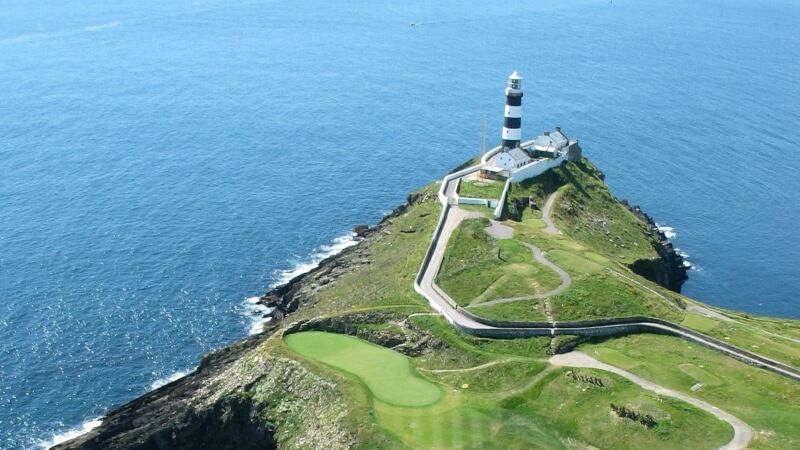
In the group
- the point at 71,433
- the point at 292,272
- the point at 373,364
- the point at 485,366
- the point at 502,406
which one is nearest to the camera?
the point at 502,406

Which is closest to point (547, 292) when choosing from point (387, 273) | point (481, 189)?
point (387, 273)

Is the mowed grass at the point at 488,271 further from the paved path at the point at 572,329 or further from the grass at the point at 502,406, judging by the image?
the grass at the point at 502,406

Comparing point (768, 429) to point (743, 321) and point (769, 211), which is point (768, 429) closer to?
point (743, 321)

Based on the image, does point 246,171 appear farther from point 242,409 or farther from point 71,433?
point 242,409

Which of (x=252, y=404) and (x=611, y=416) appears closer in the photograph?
(x=611, y=416)

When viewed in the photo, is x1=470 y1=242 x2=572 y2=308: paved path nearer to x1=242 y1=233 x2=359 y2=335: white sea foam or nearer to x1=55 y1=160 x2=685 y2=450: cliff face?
x1=55 y1=160 x2=685 y2=450: cliff face

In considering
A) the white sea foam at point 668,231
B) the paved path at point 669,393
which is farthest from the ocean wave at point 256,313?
the white sea foam at point 668,231

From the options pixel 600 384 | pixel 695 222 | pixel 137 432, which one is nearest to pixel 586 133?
pixel 695 222

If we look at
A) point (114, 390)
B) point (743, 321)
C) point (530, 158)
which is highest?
point (530, 158)
